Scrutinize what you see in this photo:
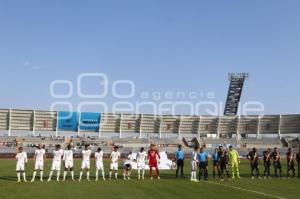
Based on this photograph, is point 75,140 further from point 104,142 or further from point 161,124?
point 161,124

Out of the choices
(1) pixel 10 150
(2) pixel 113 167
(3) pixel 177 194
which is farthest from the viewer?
(1) pixel 10 150

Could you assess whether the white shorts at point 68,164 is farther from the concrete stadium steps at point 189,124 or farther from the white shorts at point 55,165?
the concrete stadium steps at point 189,124

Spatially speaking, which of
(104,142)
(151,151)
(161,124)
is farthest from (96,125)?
(151,151)

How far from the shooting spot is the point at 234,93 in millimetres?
111562

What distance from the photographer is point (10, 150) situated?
67.3 m

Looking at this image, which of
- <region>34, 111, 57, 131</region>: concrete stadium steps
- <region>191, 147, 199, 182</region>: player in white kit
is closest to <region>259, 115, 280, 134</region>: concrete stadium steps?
<region>34, 111, 57, 131</region>: concrete stadium steps

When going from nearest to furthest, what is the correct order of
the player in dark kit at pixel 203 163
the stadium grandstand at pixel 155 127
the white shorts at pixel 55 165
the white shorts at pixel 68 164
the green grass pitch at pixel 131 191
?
the green grass pitch at pixel 131 191 < the white shorts at pixel 55 165 < the white shorts at pixel 68 164 < the player in dark kit at pixel 203 163 < the stadium grandstand at pixel 155 127

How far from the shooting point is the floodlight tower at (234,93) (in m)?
111

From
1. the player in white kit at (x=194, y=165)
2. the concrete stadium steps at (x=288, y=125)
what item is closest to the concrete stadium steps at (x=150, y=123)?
the concrete stadium steps at (x=288, y=125)

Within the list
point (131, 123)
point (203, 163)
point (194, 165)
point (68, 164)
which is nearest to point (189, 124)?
point (131, 123)

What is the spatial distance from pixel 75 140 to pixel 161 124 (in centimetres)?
1985

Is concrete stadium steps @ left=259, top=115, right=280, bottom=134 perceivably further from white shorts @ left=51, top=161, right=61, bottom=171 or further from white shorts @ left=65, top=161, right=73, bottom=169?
white shorts @ left=51, top=161, right=61, bottom=171

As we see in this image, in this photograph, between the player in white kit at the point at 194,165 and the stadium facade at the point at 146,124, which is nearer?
the player in white kit at the point at 194,165

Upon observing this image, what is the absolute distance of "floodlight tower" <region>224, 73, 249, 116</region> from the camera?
4380 inches
